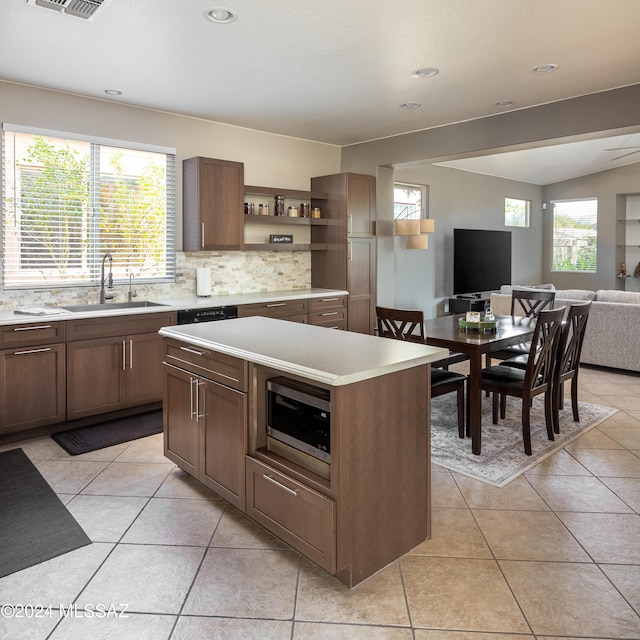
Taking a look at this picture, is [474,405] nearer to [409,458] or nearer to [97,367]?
[409,458]

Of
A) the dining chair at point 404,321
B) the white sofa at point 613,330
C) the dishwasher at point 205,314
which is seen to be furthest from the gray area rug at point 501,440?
the dishwasher at point 205,314

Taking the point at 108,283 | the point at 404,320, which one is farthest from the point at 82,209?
the point at 404,320

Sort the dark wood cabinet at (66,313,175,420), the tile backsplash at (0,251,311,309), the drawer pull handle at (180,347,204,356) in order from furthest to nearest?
the tile backsplash at (0,251,311,309), the dark wood cabinet at (66,313,175,420), the drawer pull handle at (180,347,204,356)

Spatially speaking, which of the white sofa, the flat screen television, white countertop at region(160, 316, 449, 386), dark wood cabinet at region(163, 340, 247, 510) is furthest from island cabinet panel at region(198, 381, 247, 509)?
the flat screen television

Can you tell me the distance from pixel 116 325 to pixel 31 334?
59 centimetres

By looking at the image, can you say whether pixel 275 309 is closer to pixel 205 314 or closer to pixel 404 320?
pixel 205 314

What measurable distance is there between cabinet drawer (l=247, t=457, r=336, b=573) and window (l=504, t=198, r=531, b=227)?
8.48m

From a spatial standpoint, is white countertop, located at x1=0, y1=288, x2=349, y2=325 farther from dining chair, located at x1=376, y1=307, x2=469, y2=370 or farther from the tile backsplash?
dining chair, located at x1=376, y1=307, x2=469, y2=370

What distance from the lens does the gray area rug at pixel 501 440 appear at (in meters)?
3.22

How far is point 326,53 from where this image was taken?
346cm

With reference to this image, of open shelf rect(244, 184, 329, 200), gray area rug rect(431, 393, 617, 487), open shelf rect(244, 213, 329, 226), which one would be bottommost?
gray area rug rect(431, 393, 617, 487)

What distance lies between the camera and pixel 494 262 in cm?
880

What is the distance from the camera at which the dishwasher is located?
4379 millimetres

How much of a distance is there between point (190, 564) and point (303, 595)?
0.53 m
